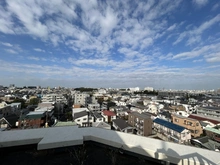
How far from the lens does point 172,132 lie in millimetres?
12695

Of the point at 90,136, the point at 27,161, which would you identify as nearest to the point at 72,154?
the point at 90,136

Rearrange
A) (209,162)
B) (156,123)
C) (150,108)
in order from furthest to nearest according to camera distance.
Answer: (150,108), (156,123), (209,162)

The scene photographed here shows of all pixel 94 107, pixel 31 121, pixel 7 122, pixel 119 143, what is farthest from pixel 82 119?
pixel 119 143

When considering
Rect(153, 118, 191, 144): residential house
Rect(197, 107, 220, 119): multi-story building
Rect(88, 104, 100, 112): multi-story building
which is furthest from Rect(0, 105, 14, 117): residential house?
Rect(197, 107, 220, 119): multi-story building

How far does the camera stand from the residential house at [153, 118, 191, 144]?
11.8 meters

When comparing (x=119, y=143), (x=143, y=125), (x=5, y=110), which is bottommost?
(x=143, y=125)

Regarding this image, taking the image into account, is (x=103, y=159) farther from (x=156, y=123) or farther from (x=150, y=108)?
(x=150, y=108)

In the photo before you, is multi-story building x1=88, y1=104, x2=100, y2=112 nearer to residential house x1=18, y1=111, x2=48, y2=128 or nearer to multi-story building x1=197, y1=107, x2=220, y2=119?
residential house x1=18, y1=111, x2=48, y2=128

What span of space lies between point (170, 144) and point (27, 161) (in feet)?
13.1

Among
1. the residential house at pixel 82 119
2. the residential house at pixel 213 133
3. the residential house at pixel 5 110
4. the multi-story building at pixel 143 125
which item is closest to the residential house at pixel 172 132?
the multi-story building at pixel 143 125

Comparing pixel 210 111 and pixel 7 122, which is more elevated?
pixel 210 111

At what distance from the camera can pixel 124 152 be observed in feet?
11.7

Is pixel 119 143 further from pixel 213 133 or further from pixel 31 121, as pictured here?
pixel 213 133

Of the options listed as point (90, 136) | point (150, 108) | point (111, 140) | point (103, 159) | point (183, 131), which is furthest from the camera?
point (150, 108)
